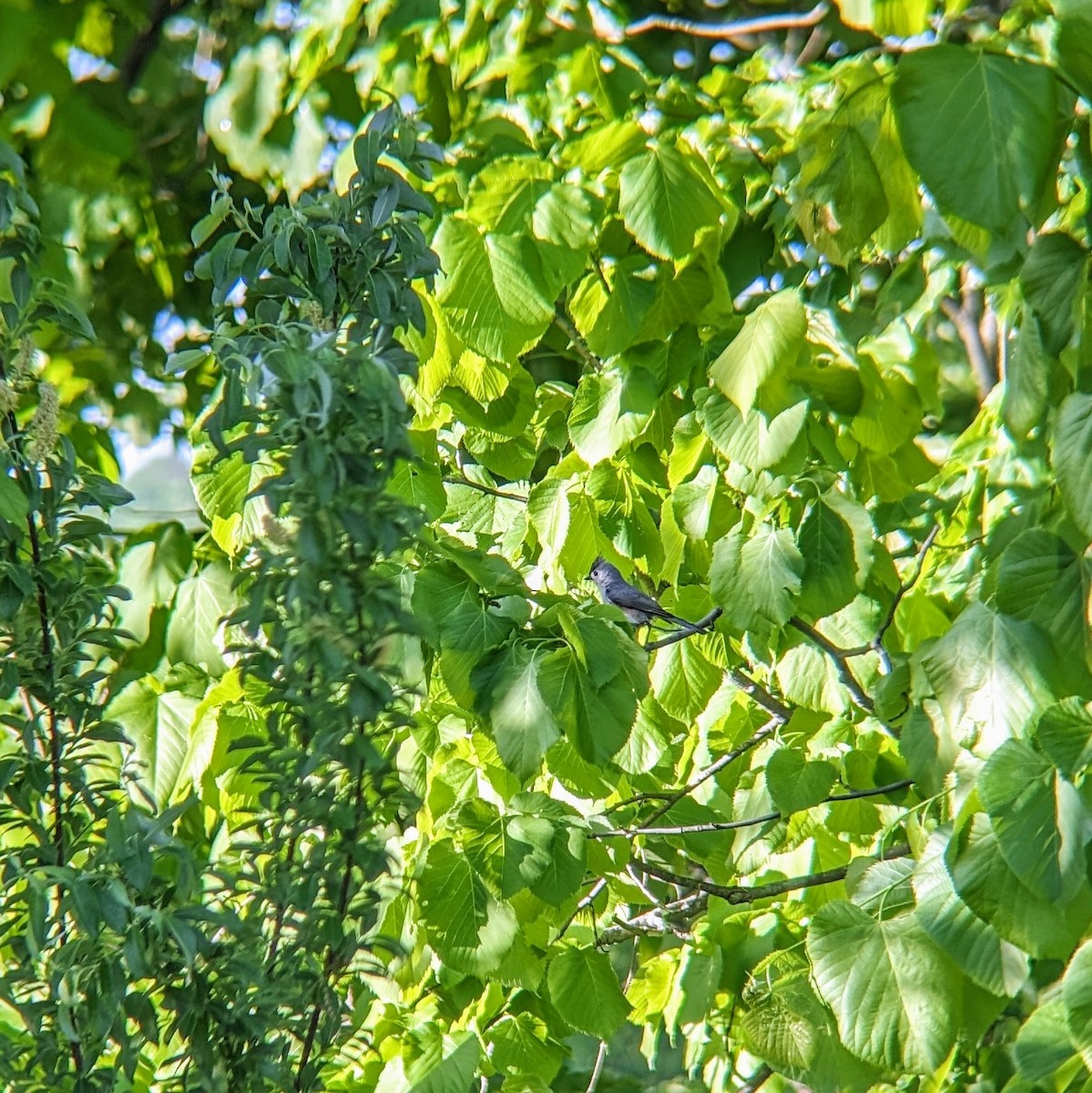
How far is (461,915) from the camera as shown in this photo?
3.79 feet

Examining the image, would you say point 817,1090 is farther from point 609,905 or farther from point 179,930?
point 179,930

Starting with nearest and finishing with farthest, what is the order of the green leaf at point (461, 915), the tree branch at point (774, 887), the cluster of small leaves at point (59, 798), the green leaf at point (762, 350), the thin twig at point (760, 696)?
the cluster of small leaves at point (59, 798) → the green leaf at point (762, 350) → the green leaf at point (461, 915) → the tree branch at point (774, 887) → the thin twig at point (760, 696)

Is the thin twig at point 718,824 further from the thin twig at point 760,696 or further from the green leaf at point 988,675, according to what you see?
the green leaf at point 988,675

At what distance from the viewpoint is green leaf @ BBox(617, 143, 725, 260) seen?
1133mm

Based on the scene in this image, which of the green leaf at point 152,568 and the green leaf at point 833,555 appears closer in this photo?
Result: the green leaf at point 833,555

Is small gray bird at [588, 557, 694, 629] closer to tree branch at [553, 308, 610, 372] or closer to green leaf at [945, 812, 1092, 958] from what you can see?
tree branch at [553, 308, 610, 372]

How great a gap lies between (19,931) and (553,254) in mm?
742

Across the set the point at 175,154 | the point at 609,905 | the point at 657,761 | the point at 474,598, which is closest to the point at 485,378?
the point at 474,598

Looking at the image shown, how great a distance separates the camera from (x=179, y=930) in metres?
0.69

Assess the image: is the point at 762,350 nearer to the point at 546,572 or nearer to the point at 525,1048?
the point at 546,572

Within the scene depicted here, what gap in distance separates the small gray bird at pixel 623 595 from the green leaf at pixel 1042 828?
30.5 inches

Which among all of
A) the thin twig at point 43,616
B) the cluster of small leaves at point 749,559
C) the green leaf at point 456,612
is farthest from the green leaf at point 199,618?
the thin twig at point 43,616

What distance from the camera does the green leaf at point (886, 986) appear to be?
932mm

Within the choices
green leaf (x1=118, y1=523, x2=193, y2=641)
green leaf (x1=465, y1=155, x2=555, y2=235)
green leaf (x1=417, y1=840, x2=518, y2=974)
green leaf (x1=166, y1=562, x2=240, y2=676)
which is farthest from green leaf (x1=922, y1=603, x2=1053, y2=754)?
green leaf (x1=118, y1=523, x2=193, y2=641)
